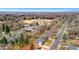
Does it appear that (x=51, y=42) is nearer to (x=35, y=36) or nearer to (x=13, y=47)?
(x=35, y=36)

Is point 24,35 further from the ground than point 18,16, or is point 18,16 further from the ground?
point 18,16

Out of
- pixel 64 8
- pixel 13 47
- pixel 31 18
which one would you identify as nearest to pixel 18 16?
pixel 31 18
